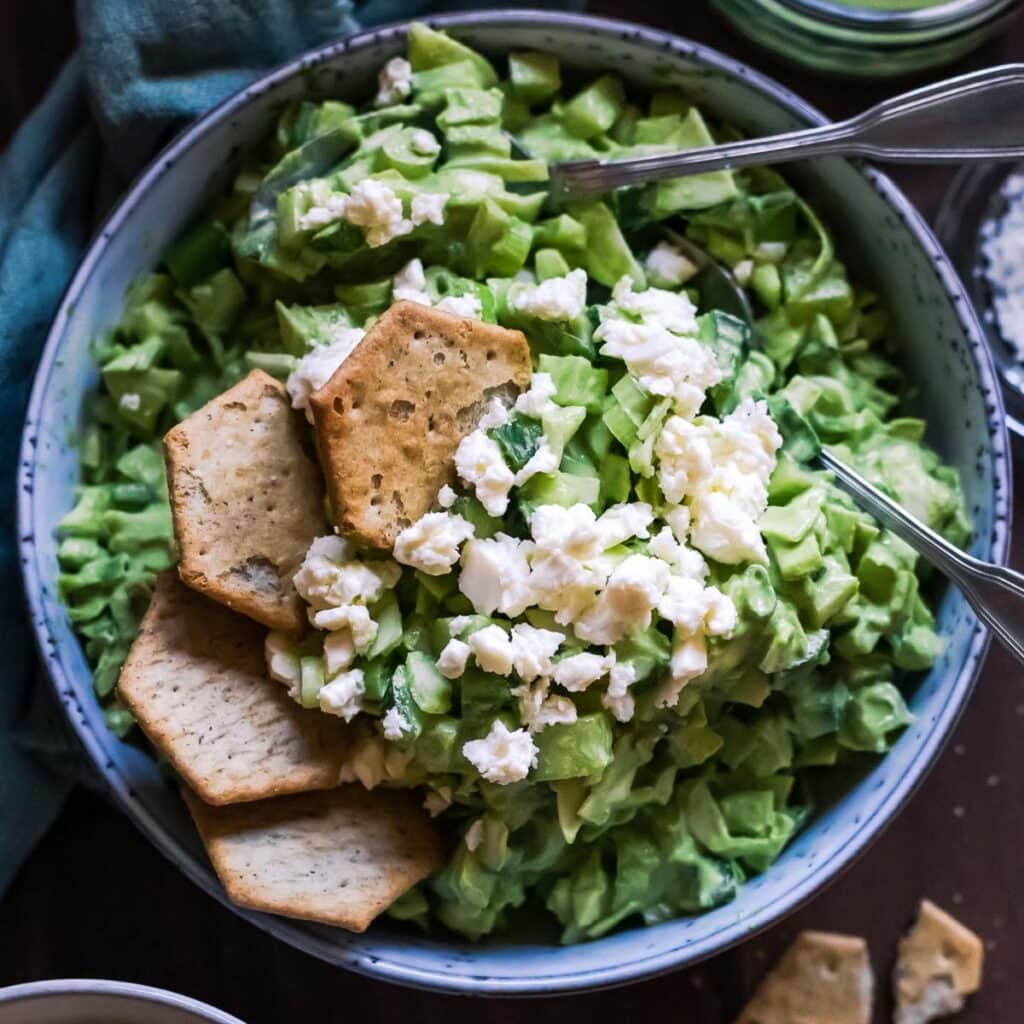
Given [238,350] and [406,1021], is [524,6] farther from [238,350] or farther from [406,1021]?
[406,1021]

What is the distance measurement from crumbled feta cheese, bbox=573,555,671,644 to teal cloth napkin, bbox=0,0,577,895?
0.73m

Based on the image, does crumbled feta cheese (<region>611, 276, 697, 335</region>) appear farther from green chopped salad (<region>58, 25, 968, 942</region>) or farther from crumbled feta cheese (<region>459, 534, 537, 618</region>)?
crumbled feta cheese (<region>459, 534, 537, 618</region>)

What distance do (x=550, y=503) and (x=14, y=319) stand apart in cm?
75

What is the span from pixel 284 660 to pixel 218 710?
0.32 feet

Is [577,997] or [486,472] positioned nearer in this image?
[486,472]

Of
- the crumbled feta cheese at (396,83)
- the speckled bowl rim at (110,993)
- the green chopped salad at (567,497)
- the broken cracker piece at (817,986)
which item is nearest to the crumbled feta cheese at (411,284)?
the green chopped salad at (567,497)

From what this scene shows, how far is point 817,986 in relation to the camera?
182cm

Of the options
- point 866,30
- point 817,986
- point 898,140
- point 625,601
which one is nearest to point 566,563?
point 625,601

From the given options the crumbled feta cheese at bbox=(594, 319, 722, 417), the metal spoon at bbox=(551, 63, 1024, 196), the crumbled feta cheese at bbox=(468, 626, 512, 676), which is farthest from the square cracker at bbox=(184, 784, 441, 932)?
the metal spoon at bbox=(551, 63, 1024, 196)

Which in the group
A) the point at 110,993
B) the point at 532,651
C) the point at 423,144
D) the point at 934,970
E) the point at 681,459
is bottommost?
the point at 934,970

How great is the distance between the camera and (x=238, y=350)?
5.63ft

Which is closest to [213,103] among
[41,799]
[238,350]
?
[238,350]

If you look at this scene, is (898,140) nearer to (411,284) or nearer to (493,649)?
(411,284)

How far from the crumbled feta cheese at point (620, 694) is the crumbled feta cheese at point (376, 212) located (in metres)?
Result: 0.56
